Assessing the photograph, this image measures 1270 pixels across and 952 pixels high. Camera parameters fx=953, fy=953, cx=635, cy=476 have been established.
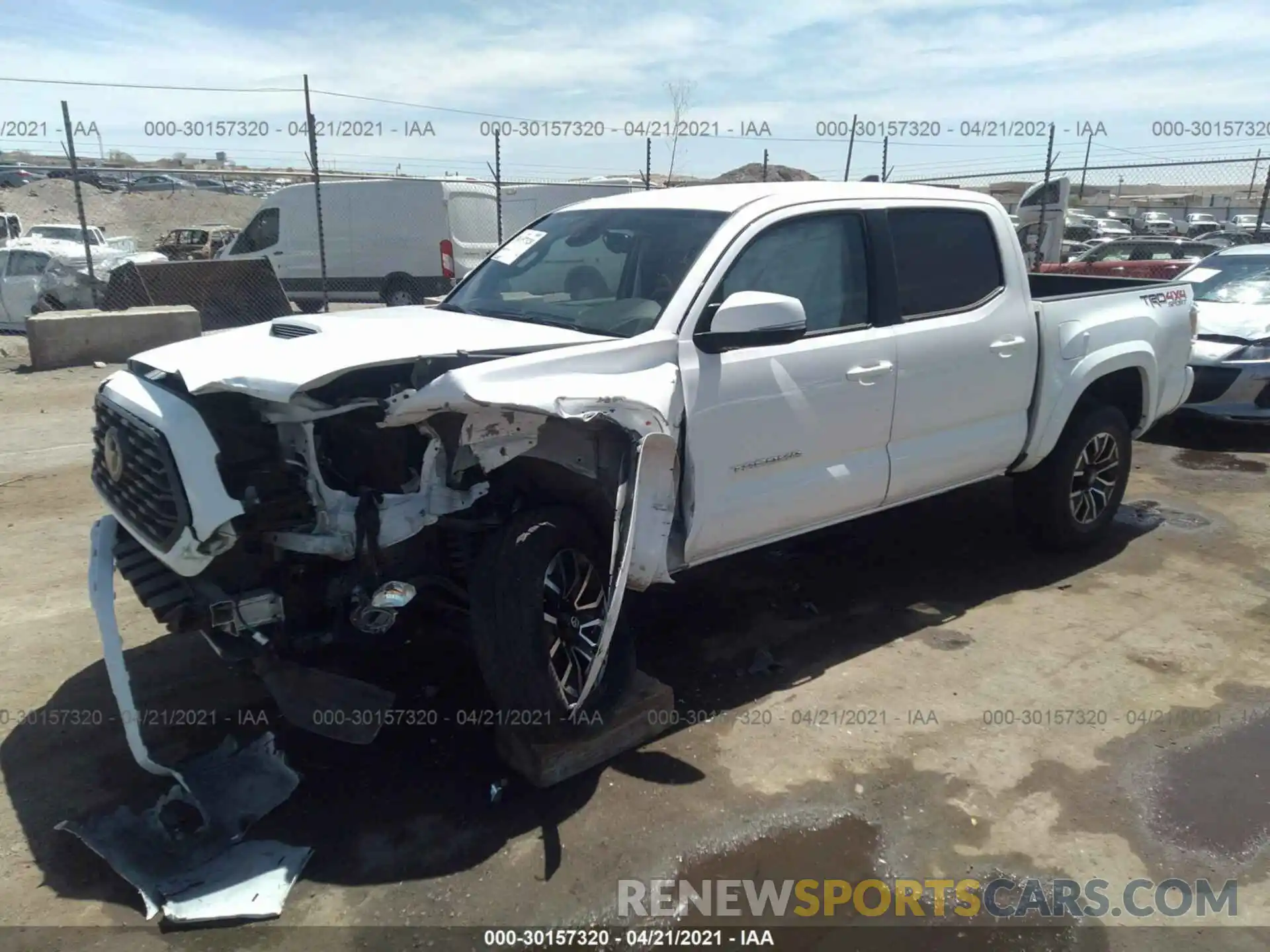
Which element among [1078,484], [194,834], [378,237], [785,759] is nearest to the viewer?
[194,834]

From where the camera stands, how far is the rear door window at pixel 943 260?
460 cm

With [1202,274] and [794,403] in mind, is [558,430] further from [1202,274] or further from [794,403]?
[1202,274]

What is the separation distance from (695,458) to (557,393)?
0.72 meters

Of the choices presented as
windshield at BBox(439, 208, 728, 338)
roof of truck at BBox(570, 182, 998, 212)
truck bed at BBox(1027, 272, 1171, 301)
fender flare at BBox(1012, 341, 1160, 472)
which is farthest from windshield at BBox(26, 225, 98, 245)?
fender flare at BBox(1012, 341, 1160, 472)

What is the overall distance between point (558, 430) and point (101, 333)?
9.51 metres

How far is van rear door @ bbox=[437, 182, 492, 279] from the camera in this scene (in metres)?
15.1

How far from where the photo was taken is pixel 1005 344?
16.0ft

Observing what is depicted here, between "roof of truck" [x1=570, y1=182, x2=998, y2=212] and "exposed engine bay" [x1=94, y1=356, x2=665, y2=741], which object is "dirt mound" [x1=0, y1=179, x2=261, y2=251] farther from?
"exposed engine bay" [x1=94, y1=356, x2=665, y2=741]

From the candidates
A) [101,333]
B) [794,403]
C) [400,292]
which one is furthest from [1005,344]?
[400,292]

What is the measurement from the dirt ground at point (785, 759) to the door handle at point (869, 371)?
1.31 meters

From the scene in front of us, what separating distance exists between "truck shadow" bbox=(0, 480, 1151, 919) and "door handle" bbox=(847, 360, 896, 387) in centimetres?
131

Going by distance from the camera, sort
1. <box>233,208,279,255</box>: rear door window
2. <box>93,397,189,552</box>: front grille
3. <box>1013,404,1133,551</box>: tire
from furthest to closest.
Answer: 1. <box>233,208,279,255</box>: rear door window
2. <box>1013,404,1133,551</box>: tire
3. <box>93,397,189,552</box>: front grille

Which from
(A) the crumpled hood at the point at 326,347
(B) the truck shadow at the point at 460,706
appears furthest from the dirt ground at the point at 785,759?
(A) the crumpled hood at the point at 326,347

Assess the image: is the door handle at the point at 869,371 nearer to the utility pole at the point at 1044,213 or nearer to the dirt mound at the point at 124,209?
the utility pole at the point at 1044,213
